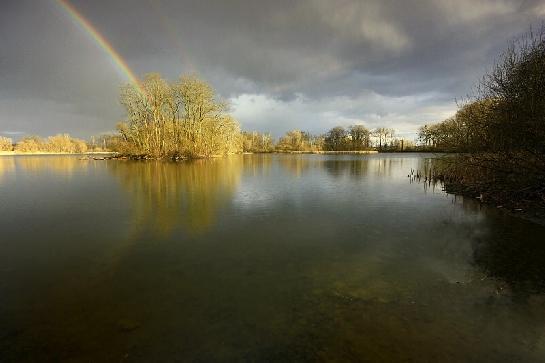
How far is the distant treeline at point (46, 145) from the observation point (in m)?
144

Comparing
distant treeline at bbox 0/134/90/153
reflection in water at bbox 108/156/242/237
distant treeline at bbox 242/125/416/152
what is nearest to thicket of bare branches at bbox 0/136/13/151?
distant treeline at bbox 0/134/90/153

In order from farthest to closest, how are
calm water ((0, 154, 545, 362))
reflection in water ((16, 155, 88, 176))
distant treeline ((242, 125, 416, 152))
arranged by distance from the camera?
A: distant treeline ((242, 125, 416, 152)) < reflection in water ((16, 155, 88, 176)) < calm water ((0, 154, 545, 362))

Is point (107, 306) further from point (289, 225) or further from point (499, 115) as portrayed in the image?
point (499, 115)

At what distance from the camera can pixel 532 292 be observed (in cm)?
552

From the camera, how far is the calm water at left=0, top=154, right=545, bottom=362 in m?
3.95

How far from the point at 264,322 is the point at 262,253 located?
10.0ft

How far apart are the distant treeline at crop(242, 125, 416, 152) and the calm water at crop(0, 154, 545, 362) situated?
4935 inches

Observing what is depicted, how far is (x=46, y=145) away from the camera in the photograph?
151 m

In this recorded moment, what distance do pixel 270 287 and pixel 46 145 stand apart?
615 feet

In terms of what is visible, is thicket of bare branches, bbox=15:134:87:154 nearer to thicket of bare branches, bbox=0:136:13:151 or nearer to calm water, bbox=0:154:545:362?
thicket of bare branches, bbox=0:136:13:151

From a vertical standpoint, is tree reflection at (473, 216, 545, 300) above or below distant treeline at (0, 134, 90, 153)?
below

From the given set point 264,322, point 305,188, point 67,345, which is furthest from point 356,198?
point 67,345

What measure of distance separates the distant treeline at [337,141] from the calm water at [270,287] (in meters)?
125

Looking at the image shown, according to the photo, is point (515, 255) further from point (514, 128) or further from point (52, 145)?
point (52, 145)
